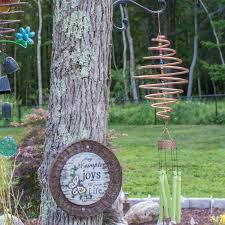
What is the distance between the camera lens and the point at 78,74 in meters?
3.10

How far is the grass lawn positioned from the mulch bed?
2.50 ft

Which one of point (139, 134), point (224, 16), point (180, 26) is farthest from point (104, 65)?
point (180, 26)

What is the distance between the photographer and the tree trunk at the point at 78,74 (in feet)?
10.2

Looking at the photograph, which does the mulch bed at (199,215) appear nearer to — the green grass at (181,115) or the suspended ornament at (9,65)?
the suspended ornament at (9,65)

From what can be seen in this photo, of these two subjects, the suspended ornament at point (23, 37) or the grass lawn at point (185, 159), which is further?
the grass lawn at point (185, 159)

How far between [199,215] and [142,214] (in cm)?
66

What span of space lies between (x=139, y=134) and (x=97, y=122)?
10.2 meters

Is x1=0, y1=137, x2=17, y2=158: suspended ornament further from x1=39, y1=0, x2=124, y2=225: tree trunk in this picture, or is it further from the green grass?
the green grass

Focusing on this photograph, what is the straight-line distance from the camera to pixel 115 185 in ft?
10.1

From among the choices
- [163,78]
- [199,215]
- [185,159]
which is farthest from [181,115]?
[163,78]

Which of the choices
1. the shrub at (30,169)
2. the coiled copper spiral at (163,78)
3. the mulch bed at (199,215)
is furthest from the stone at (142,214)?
the coiled copper spiral at (163,78)

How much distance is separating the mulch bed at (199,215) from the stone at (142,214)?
0.28 metres

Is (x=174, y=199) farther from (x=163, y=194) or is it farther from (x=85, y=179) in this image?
(x=85, y=179)

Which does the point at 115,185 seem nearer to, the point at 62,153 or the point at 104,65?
the point at 62,153
